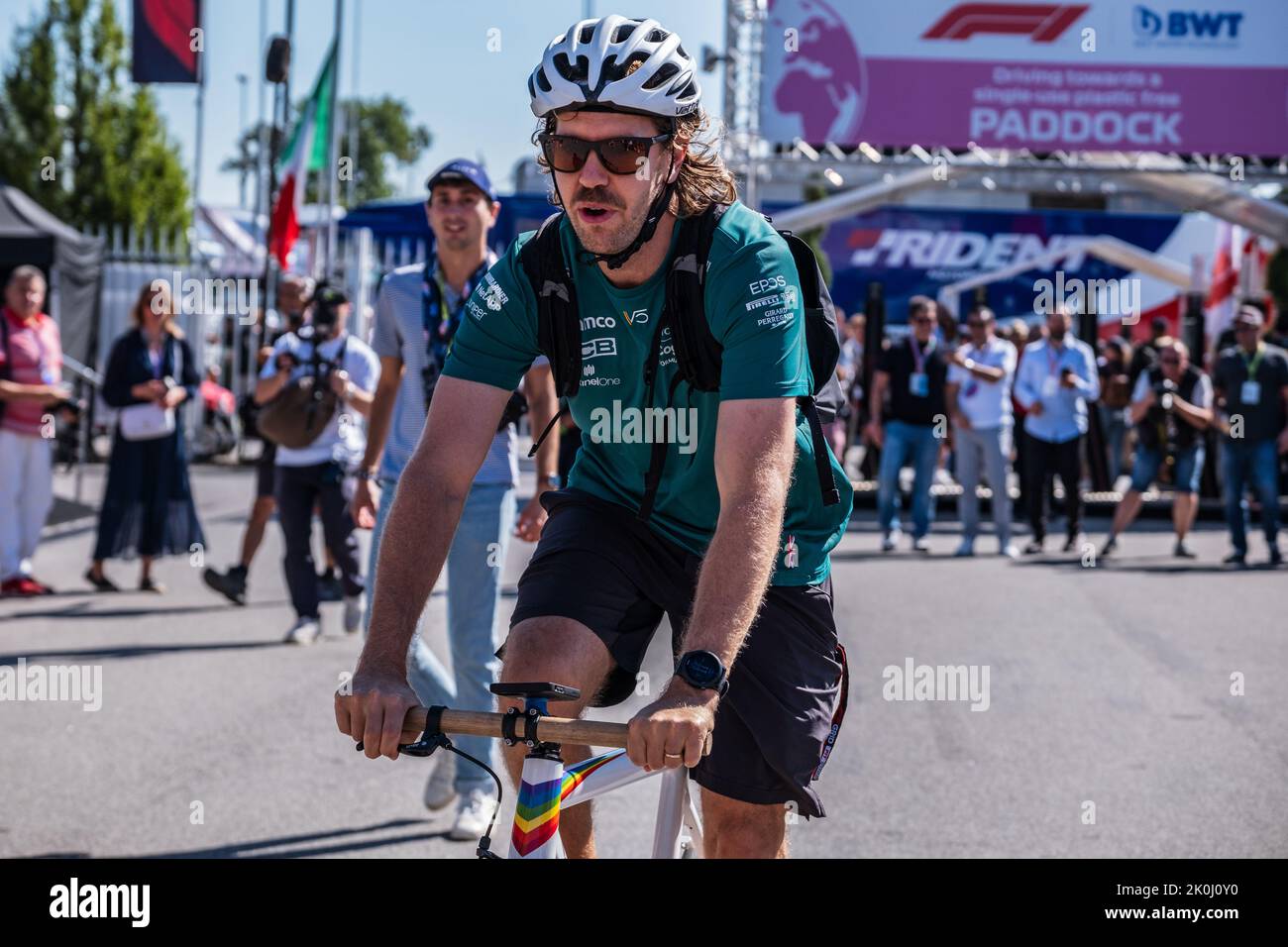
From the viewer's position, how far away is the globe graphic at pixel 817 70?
811 inches

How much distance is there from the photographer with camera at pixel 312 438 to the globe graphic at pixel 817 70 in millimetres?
11898

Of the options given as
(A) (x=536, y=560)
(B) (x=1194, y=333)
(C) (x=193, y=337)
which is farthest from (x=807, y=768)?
(C) (x=193, y=337)

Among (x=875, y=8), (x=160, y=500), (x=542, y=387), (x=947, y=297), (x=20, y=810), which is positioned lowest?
(x=20, y=810)

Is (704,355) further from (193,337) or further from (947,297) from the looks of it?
(947,297)

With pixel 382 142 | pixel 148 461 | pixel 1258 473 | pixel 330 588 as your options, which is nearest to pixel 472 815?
pixel 330 588

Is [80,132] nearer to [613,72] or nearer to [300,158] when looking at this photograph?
[300,158]

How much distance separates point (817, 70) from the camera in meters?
20.8

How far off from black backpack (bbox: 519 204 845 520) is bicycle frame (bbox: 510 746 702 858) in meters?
0.58

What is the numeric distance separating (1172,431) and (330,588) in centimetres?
757

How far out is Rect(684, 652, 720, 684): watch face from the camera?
277cm

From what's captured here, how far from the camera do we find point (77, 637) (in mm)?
9617

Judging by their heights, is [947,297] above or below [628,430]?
above

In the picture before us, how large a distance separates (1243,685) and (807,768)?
233 inches

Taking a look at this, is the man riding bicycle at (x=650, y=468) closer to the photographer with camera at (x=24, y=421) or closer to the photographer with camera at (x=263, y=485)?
the photographer with camera at (x=263, y=485)
